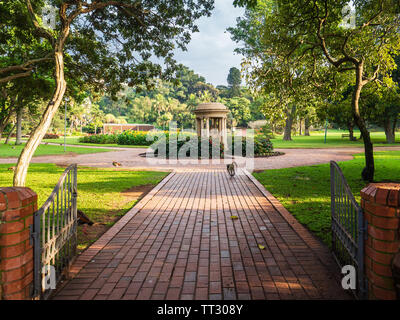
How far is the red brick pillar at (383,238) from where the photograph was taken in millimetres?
2318

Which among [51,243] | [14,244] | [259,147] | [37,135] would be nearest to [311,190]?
[37,135]

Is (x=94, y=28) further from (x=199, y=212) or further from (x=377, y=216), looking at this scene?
(x=377, y=216)

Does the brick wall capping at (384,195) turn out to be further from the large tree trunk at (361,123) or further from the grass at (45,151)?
the grass at (45,151)

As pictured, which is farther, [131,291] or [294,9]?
[294,9]

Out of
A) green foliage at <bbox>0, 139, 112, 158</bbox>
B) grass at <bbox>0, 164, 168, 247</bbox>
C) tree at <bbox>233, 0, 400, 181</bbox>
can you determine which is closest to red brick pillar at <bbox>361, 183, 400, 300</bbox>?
grass at <bbox>0, 164, 168, 247</bbox>

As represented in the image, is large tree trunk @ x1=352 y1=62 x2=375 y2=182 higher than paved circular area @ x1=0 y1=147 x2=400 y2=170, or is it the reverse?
large tree trunk @ x1=352 y1=62 x2=375 y2=182

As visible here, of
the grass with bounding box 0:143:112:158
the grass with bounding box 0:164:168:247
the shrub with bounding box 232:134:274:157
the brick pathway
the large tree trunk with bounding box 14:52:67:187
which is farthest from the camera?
the grass with bounding box 0:143:112:158

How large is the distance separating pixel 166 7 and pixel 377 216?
7.12 metres

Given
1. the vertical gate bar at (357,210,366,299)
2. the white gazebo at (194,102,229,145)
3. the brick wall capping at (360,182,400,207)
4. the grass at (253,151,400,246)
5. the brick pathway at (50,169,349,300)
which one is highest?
the white gazebo at (194,102,229,145)

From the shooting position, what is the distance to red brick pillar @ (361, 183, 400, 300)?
91.3 inches

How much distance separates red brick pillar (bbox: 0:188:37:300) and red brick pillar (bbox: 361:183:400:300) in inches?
112

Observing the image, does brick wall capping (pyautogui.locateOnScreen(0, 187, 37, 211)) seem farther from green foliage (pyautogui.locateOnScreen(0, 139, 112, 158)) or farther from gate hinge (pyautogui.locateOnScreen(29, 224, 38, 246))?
green foliage (pyautogui.locateOnScreen(0, 139, 112, 158))

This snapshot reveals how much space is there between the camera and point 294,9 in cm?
854
